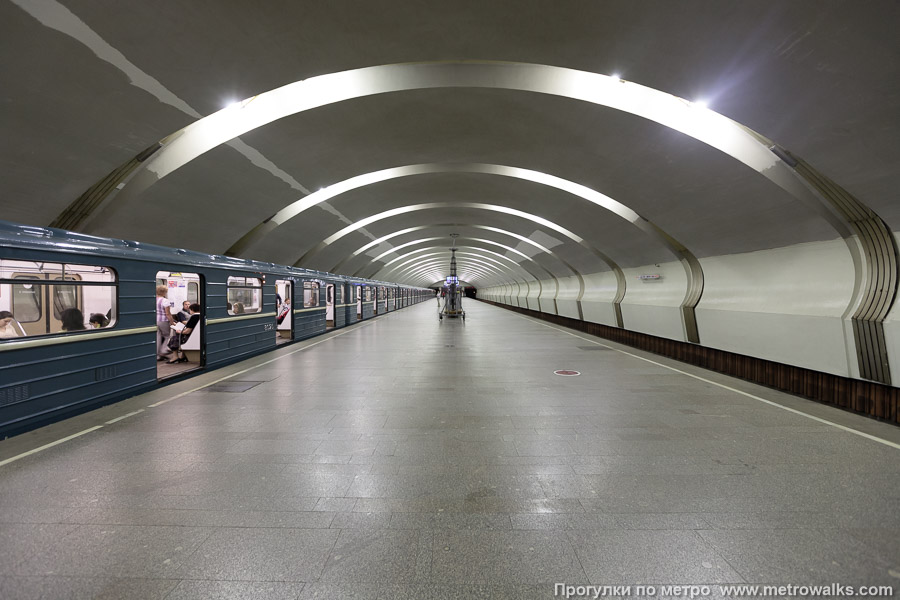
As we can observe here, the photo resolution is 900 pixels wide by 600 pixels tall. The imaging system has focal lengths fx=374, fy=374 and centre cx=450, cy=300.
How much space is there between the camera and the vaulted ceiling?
15.3 feet

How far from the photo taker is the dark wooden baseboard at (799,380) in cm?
572

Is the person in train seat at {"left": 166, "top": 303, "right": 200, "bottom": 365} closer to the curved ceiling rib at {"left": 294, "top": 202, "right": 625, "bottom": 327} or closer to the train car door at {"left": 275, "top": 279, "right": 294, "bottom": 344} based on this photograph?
the train car door at {"left": 275, "top": 279, "right": 294, "bottom": 344}

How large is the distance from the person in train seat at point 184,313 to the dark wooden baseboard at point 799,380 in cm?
1382

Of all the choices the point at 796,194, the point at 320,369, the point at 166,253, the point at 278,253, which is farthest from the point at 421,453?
the point at 278,253

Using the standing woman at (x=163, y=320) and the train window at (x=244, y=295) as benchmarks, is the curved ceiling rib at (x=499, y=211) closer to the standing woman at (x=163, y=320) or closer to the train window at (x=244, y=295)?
the train window at (x=244, y=295)

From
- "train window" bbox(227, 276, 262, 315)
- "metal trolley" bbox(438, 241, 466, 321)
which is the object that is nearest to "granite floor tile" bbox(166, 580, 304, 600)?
"train window" bbox(227, 276, 262, 315)

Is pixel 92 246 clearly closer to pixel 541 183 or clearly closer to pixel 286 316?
pixel 286 316

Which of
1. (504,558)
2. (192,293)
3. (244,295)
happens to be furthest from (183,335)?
(504,558)

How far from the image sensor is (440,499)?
3.31 m

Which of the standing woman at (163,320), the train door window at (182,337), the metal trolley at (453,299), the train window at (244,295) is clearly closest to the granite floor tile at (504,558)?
the train door window at (182,337)

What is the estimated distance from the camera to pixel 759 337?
7.98 m

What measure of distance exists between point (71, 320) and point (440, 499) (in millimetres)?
6502

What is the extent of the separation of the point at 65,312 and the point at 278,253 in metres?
11.2

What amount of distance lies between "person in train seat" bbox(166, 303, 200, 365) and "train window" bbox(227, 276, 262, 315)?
2.66 ft
